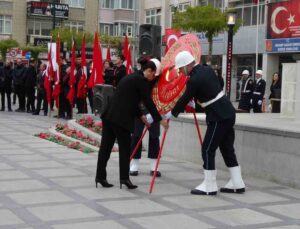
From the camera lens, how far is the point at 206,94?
775cm

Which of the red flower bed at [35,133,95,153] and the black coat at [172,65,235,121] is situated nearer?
the black coat at [172,65,235,121]

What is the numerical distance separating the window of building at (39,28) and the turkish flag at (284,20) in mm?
31582

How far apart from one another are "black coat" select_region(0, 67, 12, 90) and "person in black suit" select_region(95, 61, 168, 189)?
1465cm

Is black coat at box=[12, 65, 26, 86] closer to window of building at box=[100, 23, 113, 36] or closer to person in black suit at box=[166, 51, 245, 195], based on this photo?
person in black suit at box=[166, 51, 245, 195]

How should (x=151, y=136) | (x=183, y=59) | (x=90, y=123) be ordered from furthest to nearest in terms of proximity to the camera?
1. (x=90, y=123)
2. (x=151, y=136)
3. (x=183, y=59)

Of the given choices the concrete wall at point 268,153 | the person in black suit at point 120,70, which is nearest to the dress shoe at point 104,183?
the concrete wall at point 268,153

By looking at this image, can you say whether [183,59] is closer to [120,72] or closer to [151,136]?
[151,136]

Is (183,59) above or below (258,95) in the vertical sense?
above

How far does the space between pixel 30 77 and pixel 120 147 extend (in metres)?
13.7

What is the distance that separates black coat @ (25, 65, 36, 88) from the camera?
21.0 m

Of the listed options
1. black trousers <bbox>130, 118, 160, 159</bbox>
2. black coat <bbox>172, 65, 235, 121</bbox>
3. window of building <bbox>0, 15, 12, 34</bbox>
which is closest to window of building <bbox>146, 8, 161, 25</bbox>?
window of building <bbox>0, 15, 12, 34</bbox>

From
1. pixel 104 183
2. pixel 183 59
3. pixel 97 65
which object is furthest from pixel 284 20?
pixel 104 183

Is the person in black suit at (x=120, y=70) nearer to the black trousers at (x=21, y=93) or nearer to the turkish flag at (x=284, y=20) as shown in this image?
the black trousers at (x=21, y=93)

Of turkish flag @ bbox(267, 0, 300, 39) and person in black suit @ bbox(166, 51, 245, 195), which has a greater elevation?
turkish flag @ bbox(267, 0, 300, 39)
